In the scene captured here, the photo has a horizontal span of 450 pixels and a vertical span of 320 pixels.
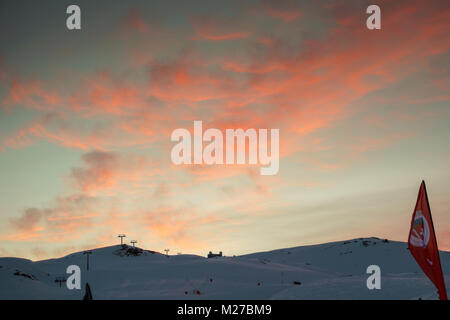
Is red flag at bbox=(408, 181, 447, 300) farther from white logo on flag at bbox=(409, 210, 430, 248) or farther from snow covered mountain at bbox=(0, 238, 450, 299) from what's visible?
snow covered mountain at bbox=(0, 238, 450, 299)

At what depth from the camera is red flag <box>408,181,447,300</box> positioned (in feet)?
69.7

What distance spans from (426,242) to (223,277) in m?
64.8

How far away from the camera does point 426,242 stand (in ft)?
71.3

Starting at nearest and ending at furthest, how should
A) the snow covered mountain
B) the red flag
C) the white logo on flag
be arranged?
the red flag < the white logo on flag < the snow covered mountain

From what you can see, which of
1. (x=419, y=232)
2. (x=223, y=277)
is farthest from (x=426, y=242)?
(x=223, y=277)

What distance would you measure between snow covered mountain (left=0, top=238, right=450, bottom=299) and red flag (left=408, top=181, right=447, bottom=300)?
19.3 m

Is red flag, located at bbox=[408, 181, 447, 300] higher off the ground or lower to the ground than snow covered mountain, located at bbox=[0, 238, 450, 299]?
higher

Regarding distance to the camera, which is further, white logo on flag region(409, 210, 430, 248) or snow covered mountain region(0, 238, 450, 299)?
snow covered mountain region(0, 238, 450, 299)

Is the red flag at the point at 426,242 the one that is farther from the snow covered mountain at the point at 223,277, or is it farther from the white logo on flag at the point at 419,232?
the snow covered mountain at the point at 223,277

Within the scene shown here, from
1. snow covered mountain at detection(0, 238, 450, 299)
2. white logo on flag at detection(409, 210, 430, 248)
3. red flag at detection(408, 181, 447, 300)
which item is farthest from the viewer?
snow covered mountain at detection(0, 238, 450, 299)

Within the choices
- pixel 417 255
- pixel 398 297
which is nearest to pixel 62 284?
pixel 398 297

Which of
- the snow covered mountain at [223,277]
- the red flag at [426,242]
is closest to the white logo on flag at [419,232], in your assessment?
the red flag at [426,242]

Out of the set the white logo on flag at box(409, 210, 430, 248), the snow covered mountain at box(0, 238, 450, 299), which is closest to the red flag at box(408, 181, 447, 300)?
the white logo on flag at box(409, 210, 430, 248)
